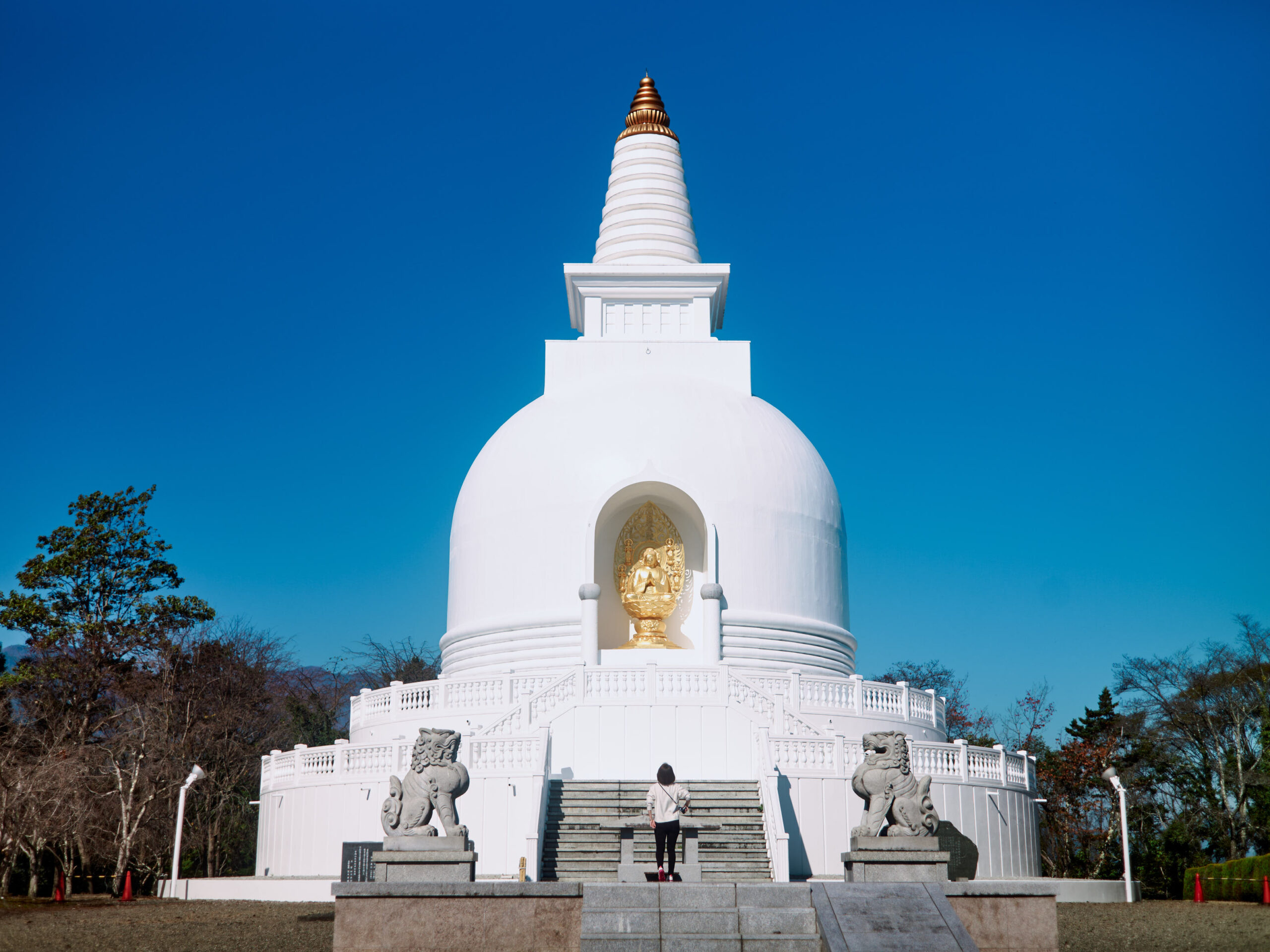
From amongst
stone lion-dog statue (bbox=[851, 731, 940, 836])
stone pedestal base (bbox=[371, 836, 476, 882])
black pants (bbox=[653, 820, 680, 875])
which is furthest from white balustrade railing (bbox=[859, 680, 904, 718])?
stone pedestal base (bbox=[371, 836, 476, 882])

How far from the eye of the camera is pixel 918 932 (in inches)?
462

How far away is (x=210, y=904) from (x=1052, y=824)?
2538 centimetres

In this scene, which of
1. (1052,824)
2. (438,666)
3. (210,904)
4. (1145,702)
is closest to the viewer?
(210,904)

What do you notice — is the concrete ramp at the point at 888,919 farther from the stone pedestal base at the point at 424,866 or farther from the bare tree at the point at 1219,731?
the bare tree at the point at 1219,731

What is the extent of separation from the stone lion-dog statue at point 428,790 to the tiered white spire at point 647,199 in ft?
70.4

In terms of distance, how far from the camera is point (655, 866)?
15.9 metres

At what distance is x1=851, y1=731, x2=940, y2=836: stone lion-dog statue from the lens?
14.3 metres

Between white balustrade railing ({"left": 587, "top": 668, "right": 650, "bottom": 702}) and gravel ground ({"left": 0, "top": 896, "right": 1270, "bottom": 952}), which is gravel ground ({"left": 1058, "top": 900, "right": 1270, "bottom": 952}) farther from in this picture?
white balustrade railing ({"left": 587, "top": 668, "right": 650, "bottom": 702})

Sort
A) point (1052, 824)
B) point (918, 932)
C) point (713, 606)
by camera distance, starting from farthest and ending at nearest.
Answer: point (1052, 824), point (713, 606), point (918, 932)

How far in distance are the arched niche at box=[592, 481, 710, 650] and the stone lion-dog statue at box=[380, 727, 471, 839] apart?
14217 millimetres

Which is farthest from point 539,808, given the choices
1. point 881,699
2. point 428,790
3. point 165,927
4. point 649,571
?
point 649,571

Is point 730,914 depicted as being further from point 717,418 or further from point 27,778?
point 717,418

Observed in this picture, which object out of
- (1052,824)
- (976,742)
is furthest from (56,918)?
(976,742)

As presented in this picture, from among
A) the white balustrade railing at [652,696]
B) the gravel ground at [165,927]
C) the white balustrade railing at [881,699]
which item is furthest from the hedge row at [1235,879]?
the gravel ground at [165,927]
